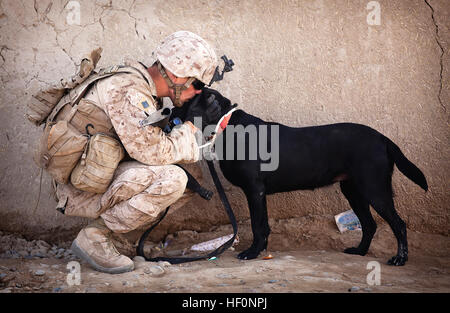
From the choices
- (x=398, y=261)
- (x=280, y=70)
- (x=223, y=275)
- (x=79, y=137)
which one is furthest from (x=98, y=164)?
(x=398, y=261)

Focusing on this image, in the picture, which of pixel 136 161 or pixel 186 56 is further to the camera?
pixel 136 161

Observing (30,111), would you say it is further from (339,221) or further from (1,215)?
(339,221)

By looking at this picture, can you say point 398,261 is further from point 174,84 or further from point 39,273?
point 39,273

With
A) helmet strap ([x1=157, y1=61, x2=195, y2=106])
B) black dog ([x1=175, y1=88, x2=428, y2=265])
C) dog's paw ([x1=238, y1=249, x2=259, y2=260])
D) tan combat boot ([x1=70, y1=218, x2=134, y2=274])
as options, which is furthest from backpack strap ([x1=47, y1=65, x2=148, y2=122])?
dog's paw ([x1=238, y1=249, x2=259, y2=260])

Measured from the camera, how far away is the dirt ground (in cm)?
253

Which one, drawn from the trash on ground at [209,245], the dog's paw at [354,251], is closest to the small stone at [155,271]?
the trash on ground at [209,245]

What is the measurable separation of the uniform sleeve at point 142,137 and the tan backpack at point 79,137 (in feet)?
0.57

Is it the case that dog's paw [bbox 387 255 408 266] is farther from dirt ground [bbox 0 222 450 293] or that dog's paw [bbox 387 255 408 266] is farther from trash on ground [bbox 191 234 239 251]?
trash on ground [bbox 191 234 239 251]

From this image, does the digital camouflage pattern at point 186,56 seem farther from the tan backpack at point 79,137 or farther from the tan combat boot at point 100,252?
the tan combat boot at point 100,252

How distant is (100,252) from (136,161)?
25.7 inches

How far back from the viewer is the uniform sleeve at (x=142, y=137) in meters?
2.74

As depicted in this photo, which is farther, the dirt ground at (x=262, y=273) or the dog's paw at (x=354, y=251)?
the dog's paw at (x=354, y=251)

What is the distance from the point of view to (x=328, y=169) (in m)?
3.47

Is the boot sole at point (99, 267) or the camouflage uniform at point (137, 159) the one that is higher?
the camouflage uniform at point (137, 159)
